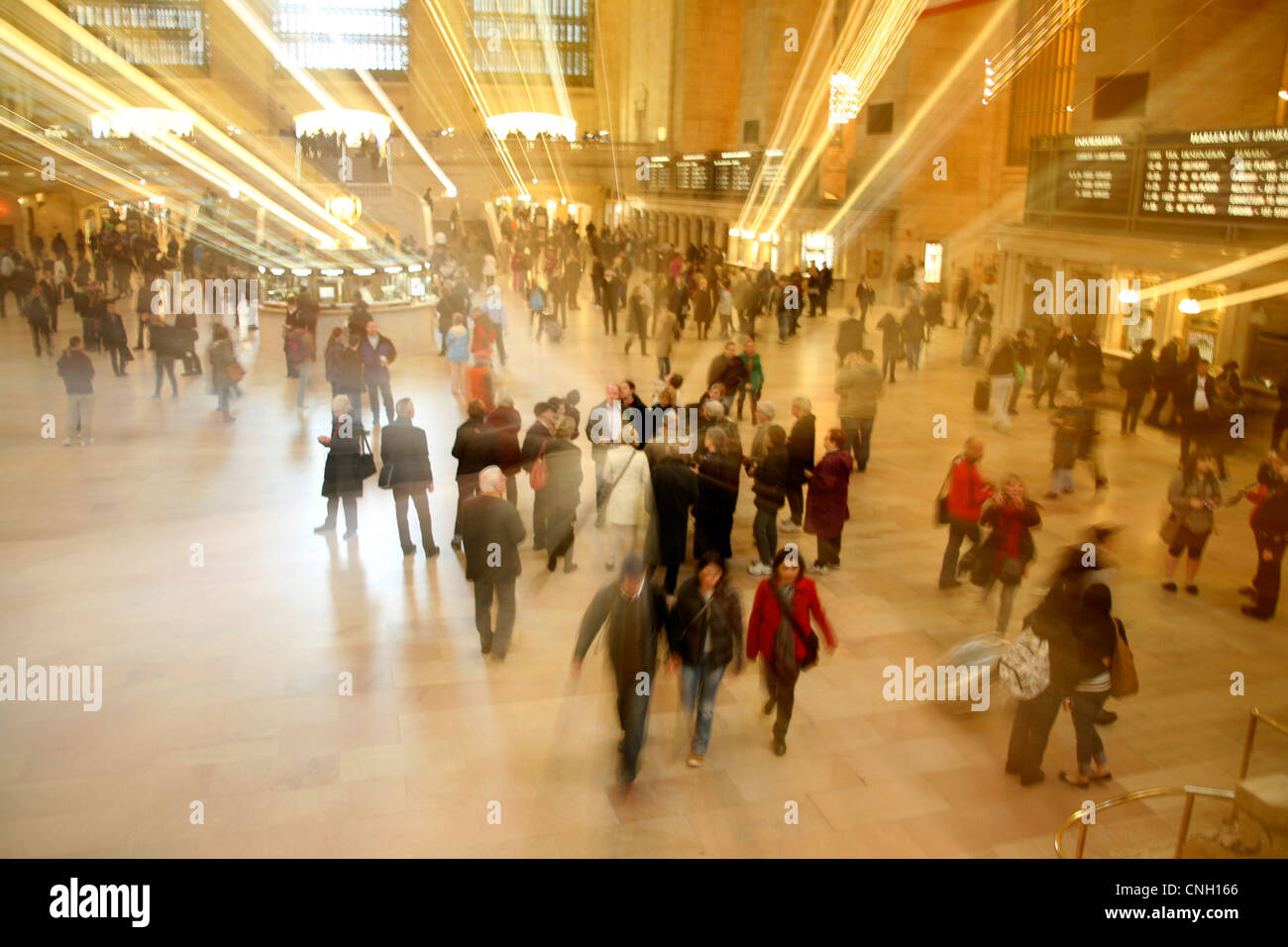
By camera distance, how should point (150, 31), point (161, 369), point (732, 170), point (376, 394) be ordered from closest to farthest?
point (376, 394), point (161, 369), point (732, 170), point (150, 31)

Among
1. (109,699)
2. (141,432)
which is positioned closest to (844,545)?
(109,699)

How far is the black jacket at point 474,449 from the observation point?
765cm

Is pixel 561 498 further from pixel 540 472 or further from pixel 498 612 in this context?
pixel 498 612

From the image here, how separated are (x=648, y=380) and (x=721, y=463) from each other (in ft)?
24.6

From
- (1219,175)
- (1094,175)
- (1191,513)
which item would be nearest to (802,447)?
(1191,513)

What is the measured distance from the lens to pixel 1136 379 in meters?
12.0

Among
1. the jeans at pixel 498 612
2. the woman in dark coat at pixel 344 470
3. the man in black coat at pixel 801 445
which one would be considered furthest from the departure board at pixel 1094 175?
the jeans at pixel 498 612

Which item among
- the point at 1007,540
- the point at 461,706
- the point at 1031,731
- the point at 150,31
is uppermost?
the point at 150,31

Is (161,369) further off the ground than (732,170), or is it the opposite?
(732,170)

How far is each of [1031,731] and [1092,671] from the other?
438 millimetres

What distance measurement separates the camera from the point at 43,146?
3459 centimetres

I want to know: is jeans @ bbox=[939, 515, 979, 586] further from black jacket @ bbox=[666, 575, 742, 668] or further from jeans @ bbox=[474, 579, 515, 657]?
jeans @ bbox=[474, 579, 515, 657]

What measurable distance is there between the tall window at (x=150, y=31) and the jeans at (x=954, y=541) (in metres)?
51.0

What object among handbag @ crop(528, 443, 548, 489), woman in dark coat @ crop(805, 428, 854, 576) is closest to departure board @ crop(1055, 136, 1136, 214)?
woman in dark coat @ crop(805, 428, 854, 576)
